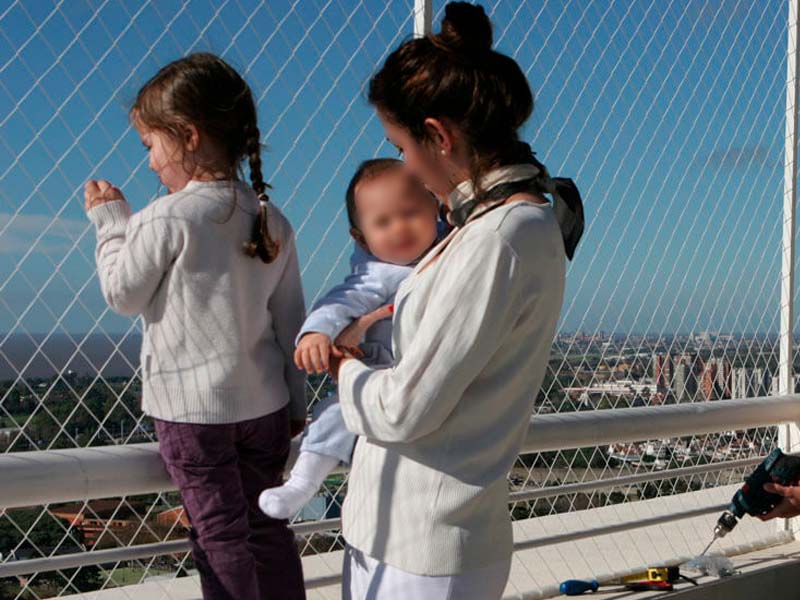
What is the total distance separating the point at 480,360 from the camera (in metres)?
1.30

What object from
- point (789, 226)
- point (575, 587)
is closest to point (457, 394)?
point (575, 587)

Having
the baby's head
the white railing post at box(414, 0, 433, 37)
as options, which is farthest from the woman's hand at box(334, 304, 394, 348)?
the white railing post at box(414, 0, 433, 37)

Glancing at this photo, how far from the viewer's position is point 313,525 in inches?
89.3

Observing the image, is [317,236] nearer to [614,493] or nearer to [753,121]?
[614,493]

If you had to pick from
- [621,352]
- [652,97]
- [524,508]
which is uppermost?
[652,97]

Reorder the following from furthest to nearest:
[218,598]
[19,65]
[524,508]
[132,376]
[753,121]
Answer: [753,121] → [524,508] → [132,376] → [19,65] → [218,598]

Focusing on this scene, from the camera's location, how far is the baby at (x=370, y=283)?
177cm

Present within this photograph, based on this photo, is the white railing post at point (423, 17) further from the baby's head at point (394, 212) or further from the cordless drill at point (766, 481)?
the cordless drill at point (766, 481)

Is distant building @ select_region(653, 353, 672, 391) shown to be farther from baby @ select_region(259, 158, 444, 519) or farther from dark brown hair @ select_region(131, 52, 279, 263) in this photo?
dark brown hair @ select_region(131, 52, 279, 263)

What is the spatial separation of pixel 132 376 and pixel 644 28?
1.85m

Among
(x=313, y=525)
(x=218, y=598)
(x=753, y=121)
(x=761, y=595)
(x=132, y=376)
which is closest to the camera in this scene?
(x=218, y=598)

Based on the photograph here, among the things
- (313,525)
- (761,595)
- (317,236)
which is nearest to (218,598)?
(313,525)

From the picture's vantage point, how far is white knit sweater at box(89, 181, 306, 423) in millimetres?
1722

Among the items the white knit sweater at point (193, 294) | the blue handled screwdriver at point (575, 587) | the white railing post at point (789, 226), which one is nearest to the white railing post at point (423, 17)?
the white knit sweater at point (193, 294)
